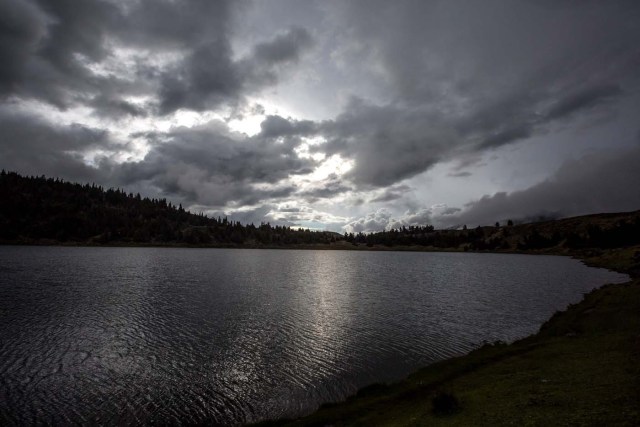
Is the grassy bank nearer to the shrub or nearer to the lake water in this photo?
the shrub

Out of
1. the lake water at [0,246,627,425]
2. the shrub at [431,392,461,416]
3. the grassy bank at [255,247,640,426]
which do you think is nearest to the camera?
the grassy bank at [255,247,640,426]

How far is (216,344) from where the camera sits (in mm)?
38062

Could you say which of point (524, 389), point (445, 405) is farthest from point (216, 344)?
point (524, 389)

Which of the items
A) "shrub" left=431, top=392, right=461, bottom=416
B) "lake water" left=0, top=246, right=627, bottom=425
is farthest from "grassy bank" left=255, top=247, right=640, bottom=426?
"lake water" left=0, top=246, right=627, bottom=425

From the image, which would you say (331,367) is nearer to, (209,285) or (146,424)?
(146,424)

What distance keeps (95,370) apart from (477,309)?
56.0m

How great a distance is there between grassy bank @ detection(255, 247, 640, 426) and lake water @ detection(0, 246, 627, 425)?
159 inches

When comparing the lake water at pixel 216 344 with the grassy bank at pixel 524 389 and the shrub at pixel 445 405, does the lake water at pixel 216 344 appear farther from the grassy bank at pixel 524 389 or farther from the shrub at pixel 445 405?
the shrub at pixel 445 405

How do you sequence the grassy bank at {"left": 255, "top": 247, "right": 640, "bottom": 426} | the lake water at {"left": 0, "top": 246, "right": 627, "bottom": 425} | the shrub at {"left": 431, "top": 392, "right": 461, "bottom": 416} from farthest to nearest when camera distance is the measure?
the lake water at {"left": 0, "top": 246, "right": 627, "bottom": 425}, the shrub at {"left": 431, "top": 392, "right": 461, "bottom": 416}, the grassy bank at {"left": 255, "top": 247, "right": 640, "bottom": 426}

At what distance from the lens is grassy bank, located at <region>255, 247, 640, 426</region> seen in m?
15.1

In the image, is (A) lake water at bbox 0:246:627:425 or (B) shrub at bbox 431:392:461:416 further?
(A) lake water at bbox 0:246:627:425

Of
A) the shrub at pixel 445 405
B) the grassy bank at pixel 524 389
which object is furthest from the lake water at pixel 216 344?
the shrub at pixel 445 405

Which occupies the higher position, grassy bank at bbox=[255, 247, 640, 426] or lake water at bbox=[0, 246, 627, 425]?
grassy bank at bbox=[255, 247, 640, 426]

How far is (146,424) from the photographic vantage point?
21766 millimetres
